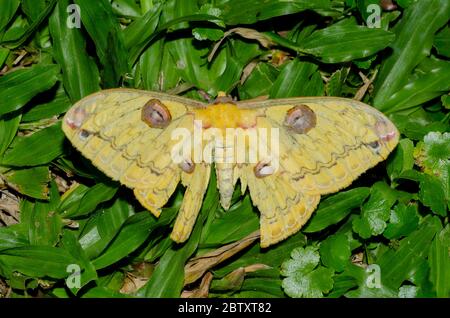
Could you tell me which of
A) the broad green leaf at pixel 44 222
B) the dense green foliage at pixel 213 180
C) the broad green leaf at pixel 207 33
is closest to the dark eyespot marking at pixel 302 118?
the dense green foliage at pixel 213 180

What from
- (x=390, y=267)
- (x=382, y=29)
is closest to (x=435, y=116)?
(x=382, y=29)

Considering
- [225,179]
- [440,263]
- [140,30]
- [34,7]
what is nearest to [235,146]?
[225,179]

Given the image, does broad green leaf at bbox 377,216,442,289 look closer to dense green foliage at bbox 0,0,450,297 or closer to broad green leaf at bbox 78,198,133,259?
dense green foliage at bbox 0,0,450,297

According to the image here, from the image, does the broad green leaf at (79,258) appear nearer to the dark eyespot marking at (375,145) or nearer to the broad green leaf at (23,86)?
the broad green leaf at (23,86)

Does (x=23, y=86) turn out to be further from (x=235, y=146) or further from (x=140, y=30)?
(x=235, y=146)

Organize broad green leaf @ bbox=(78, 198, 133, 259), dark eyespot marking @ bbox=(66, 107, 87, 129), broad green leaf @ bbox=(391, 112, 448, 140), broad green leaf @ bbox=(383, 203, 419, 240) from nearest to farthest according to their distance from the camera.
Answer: dark eyespot marking @ bbox=(66, 107, 87, 129)
broad green leaf @ bbox=(383, 203, 419, 240)
broad green leaf @ bbox=(78, 198, 133, 259)
broad green leaf @ bbox=(391, 112, 448, 140)

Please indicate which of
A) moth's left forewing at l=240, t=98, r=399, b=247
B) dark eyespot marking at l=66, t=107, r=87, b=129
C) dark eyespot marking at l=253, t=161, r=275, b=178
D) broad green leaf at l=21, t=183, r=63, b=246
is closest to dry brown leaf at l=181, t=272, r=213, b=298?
moth's left forewing at l=240, t=98, r=399, b=247
